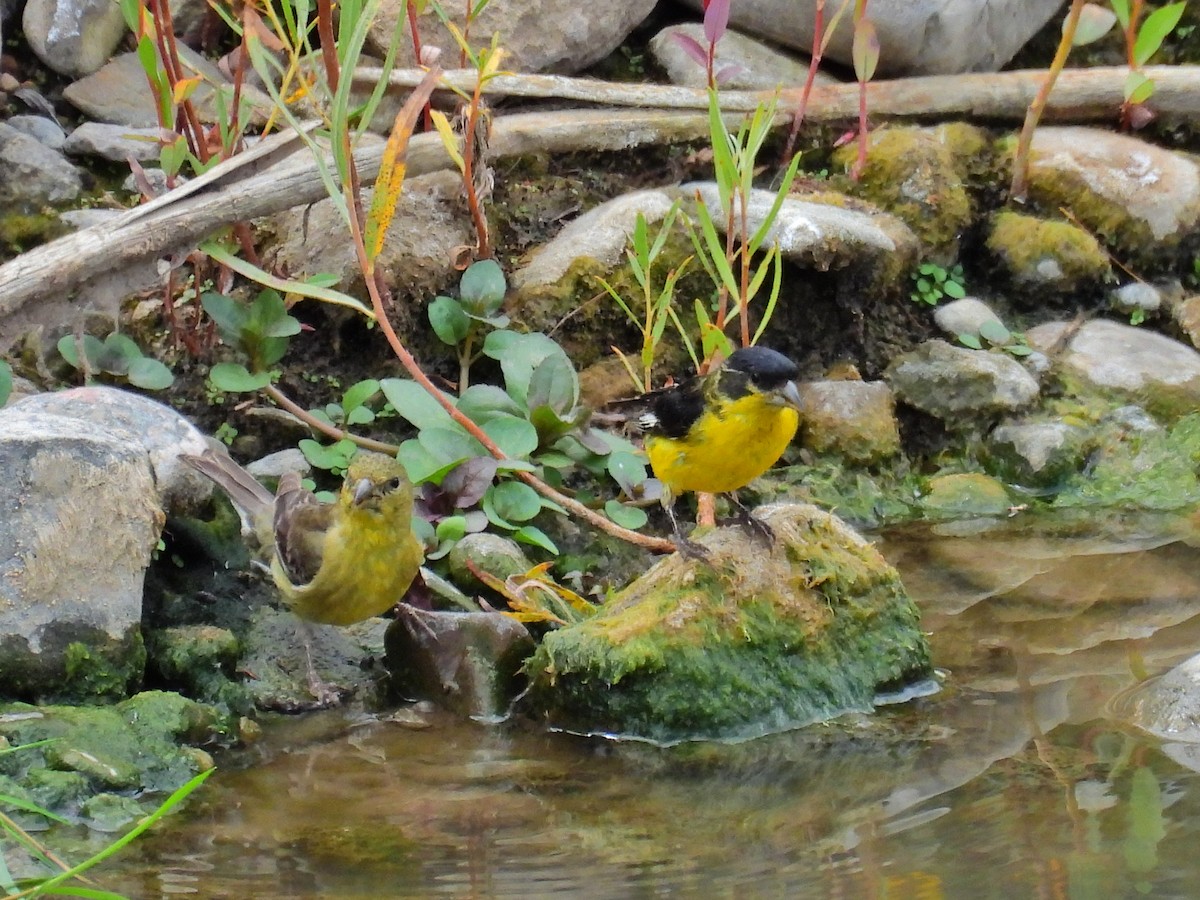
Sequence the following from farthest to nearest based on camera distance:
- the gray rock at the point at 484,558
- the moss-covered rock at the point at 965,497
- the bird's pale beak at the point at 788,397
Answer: the moss-covered rock at the point at 965,497, the gray rock at the point at 484,558, the bird's pale beak at the point at 788,397

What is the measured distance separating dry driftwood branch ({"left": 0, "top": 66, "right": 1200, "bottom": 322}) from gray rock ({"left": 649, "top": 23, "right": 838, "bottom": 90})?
0.92ft

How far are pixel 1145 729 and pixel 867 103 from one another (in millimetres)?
4725

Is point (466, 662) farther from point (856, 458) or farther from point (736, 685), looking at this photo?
point (856, 458)

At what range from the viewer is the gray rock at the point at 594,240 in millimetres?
6574

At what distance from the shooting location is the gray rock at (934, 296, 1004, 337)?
716 cm

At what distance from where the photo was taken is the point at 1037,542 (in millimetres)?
6020

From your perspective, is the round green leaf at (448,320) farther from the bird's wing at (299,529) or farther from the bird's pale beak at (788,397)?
the bird's pale beak at (788,397)

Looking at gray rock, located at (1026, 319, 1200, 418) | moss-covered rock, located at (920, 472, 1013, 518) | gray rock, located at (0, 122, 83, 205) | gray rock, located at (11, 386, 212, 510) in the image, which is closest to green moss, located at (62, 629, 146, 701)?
gray rock, located at (11, 386, 212, 510)

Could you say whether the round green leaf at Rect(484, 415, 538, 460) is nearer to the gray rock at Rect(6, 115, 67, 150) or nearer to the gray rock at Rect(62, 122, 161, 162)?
the gray rock at Rect(62, 122, 161, 162)

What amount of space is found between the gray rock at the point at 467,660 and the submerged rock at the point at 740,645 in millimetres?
110

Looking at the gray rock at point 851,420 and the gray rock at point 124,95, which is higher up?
the gray rock at point 124,95

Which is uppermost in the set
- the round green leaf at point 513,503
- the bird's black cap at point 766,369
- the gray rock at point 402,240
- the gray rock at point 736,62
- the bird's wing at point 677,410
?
the gray rock at point 736,62

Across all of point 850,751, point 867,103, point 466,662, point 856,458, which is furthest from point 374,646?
point 867,103

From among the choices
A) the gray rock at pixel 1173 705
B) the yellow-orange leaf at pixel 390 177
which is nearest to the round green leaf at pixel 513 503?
the yellow-orange leaf at pixel 390 177
